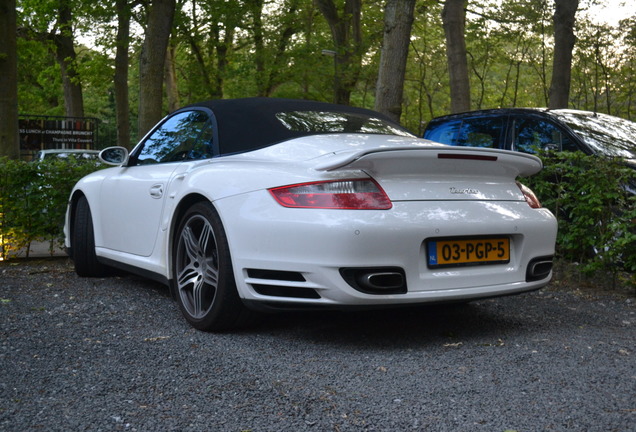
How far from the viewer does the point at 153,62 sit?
11.7 metres

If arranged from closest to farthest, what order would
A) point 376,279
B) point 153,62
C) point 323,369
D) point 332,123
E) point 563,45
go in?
point 323,369, point 376,279, point 332,123, point 153,62, point 563,45

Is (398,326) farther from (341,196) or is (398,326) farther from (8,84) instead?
(8,84)

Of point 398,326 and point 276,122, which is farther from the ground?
point 276,122

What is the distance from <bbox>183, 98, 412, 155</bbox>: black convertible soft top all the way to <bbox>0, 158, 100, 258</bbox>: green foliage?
330 cm

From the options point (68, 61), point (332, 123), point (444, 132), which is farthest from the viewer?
point (68, 61)

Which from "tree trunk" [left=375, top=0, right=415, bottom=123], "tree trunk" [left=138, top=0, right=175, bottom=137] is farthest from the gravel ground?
"tree trunk" [left=138, top=0, right=175, bottom=137]

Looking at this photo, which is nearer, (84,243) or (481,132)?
(84,243)

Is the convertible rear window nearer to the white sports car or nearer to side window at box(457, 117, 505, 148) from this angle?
the white sports car

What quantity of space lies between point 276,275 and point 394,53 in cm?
669

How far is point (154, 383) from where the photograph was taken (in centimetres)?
316

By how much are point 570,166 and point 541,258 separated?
6.99ft

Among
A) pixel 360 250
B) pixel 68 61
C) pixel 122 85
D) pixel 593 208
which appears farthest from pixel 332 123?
pixel 68 61

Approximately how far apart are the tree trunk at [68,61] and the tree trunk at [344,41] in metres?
8.57

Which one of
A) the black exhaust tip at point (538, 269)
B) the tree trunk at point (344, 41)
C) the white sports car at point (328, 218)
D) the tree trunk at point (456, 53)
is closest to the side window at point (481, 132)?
the white sports car at point (328, 218)
